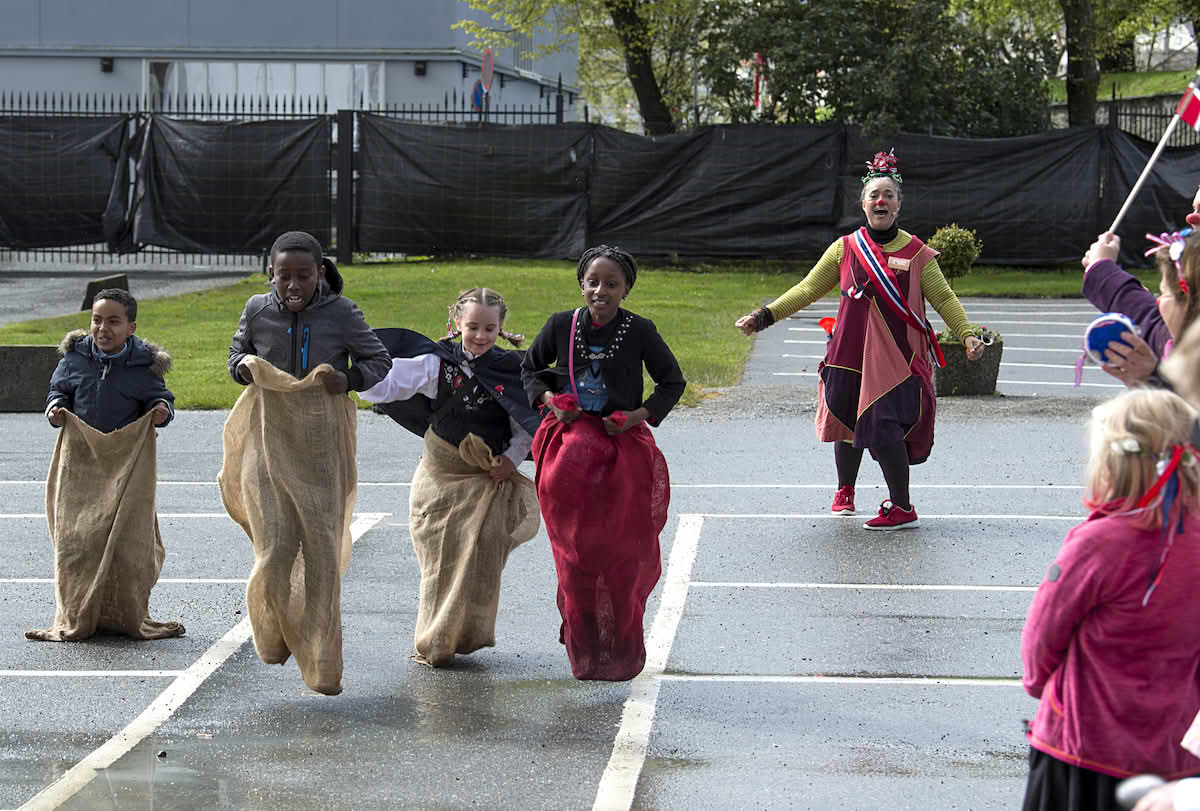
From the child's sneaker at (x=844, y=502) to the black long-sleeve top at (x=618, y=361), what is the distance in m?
3.82

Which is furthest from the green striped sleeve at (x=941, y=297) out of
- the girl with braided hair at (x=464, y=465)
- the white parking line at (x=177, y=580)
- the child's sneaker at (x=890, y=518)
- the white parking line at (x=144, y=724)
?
the white parking line at (x=144, y=724)

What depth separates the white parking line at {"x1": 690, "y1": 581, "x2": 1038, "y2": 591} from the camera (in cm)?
815

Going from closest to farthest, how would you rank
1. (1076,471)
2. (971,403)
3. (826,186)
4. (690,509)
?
1. (690,509)
2. (1076,471)
3. (971,403)
4. (826,186)

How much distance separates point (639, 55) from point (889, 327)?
83.7 ft

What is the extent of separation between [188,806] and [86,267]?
24.0 metres

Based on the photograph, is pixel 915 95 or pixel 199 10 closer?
pixel 915 95

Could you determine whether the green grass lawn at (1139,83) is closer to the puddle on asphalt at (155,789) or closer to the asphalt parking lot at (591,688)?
the asphalt parking lot at (591,688)

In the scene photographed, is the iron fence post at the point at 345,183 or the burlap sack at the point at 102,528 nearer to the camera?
the burlap sack at the point at 102,528

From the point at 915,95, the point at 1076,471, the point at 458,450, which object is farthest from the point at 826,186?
the point at 458,450

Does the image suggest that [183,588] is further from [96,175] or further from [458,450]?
[96,175]

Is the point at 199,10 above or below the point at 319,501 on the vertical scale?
above

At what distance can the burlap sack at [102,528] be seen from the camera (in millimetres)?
7145

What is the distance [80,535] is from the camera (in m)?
7.14

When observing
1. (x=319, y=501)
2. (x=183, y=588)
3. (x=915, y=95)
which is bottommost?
(x=183, y=588)
